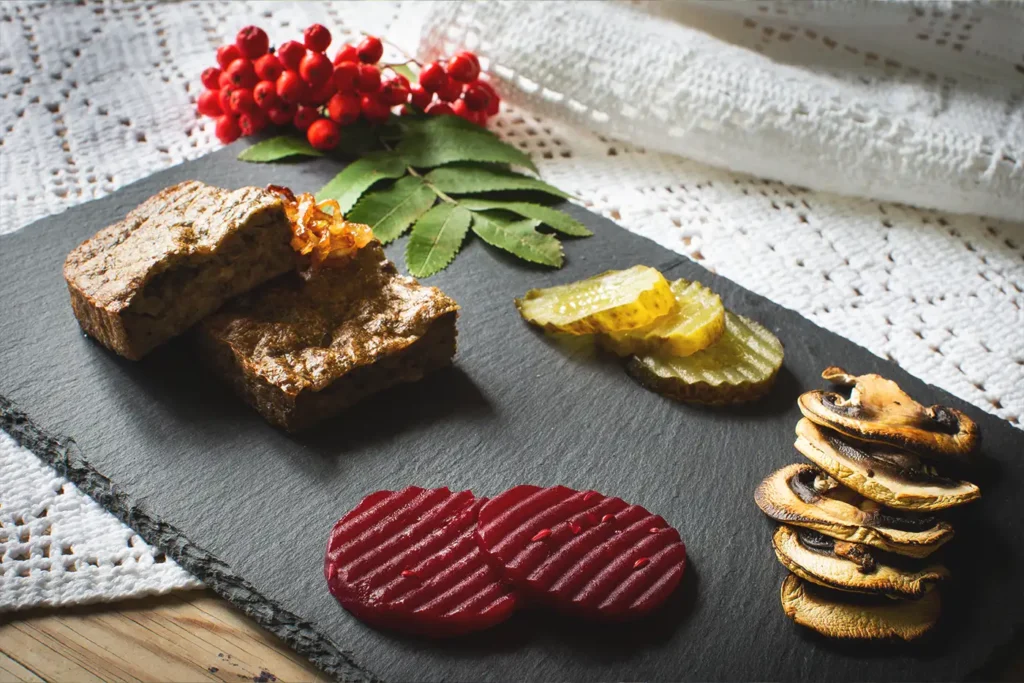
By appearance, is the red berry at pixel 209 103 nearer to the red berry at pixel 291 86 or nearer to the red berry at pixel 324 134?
the red berry at pixel 291 86

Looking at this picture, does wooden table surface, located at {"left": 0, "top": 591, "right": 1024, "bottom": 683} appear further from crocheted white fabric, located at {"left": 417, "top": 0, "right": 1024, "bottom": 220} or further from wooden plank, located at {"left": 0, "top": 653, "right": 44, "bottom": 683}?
crocheted white fabric, located at {"left": 417, "top": 0, "right": 1024, "bottom": 220}

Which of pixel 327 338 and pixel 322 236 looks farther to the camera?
pixel 322 236

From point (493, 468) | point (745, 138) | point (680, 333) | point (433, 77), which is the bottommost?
point (493, 468)

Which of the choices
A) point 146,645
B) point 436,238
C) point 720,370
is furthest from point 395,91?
point 146,645

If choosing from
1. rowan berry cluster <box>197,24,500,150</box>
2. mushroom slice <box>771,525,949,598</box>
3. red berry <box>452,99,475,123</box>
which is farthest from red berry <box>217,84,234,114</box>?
mushroom slice <box>771,525,949,598</box>

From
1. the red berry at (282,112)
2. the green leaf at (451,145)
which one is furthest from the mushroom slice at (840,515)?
the red berry at (282,112)

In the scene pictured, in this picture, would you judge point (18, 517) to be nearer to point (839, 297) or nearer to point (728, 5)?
point (839, 297)

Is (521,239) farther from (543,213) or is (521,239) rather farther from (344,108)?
(344,108)
